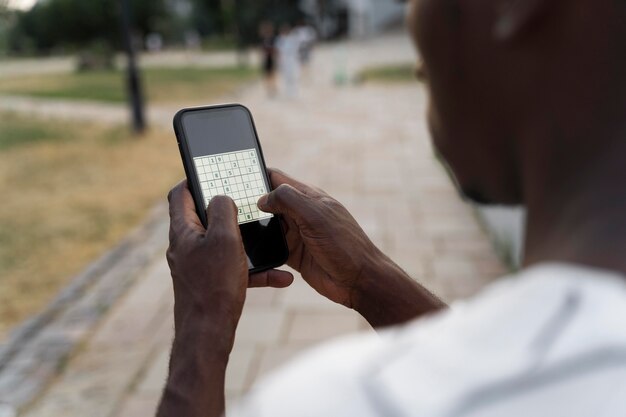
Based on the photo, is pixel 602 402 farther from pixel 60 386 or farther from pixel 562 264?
pixel 60 386

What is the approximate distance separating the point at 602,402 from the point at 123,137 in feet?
31.6

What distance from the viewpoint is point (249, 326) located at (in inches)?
143

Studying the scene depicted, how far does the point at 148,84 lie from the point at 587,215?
1697 cm

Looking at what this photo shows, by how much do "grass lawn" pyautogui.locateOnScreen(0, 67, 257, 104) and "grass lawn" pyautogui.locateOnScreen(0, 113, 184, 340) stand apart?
4047 millimetres

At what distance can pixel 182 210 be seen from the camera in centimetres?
122

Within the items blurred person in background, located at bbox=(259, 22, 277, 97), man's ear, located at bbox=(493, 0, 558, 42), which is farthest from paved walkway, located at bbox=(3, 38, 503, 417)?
blurred person in background, located at bbox=(259, 22, 277, 97)

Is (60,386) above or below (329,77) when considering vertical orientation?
above

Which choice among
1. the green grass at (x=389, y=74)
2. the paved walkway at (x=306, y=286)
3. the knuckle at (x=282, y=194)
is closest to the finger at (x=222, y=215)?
the knuckle at (x=282, y=194)

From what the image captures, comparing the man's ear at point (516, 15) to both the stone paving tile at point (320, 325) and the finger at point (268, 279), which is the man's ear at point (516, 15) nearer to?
the finger at point (268, 279)

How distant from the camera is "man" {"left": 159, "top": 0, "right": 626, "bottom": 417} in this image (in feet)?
1.77

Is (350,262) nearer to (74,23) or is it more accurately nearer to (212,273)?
(212,273)

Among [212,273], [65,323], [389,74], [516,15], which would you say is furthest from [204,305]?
[389,74]

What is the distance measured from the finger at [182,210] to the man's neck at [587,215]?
62 cm

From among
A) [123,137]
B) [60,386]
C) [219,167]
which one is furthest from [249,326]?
[123,137]
